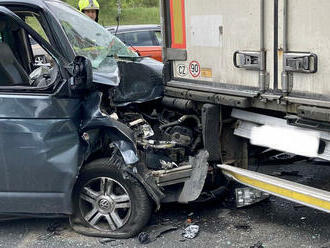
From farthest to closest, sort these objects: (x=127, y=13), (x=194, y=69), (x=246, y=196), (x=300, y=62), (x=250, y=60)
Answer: (x=127, y=13) < (x=246, y=196) < (x=194, y=69) < (x=250, y=60) < (x=300, y=62)

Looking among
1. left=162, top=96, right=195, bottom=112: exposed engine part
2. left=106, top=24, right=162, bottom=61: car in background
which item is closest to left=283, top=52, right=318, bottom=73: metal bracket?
left=162, top=96, right=195, bottom=112: exposed engine part

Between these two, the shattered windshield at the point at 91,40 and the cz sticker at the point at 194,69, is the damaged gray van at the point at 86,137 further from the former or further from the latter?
the cz sticker at the point at 194,69

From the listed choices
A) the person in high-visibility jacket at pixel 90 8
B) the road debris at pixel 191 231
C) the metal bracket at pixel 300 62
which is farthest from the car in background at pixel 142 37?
the metal bracket at pixel 300 62

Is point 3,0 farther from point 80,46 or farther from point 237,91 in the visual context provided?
point 237,91

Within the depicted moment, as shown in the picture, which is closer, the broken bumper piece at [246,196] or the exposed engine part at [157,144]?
the exposed engine part at [157,144]

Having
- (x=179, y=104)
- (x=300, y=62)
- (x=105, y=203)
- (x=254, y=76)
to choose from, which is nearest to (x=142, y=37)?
(x=179, y=104)

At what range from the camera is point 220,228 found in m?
4.32

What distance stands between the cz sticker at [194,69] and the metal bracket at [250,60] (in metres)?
0.46

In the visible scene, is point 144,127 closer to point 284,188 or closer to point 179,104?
point 179,104

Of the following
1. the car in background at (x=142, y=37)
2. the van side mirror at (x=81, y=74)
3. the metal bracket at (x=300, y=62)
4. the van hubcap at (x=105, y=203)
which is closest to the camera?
the metal bracket at (x=300, y=62)

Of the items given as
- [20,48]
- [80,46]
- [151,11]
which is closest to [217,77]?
[80,46]

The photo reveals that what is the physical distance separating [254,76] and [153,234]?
161cm

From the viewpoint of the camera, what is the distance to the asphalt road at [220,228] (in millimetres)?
4070

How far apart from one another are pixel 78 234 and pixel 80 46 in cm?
168
